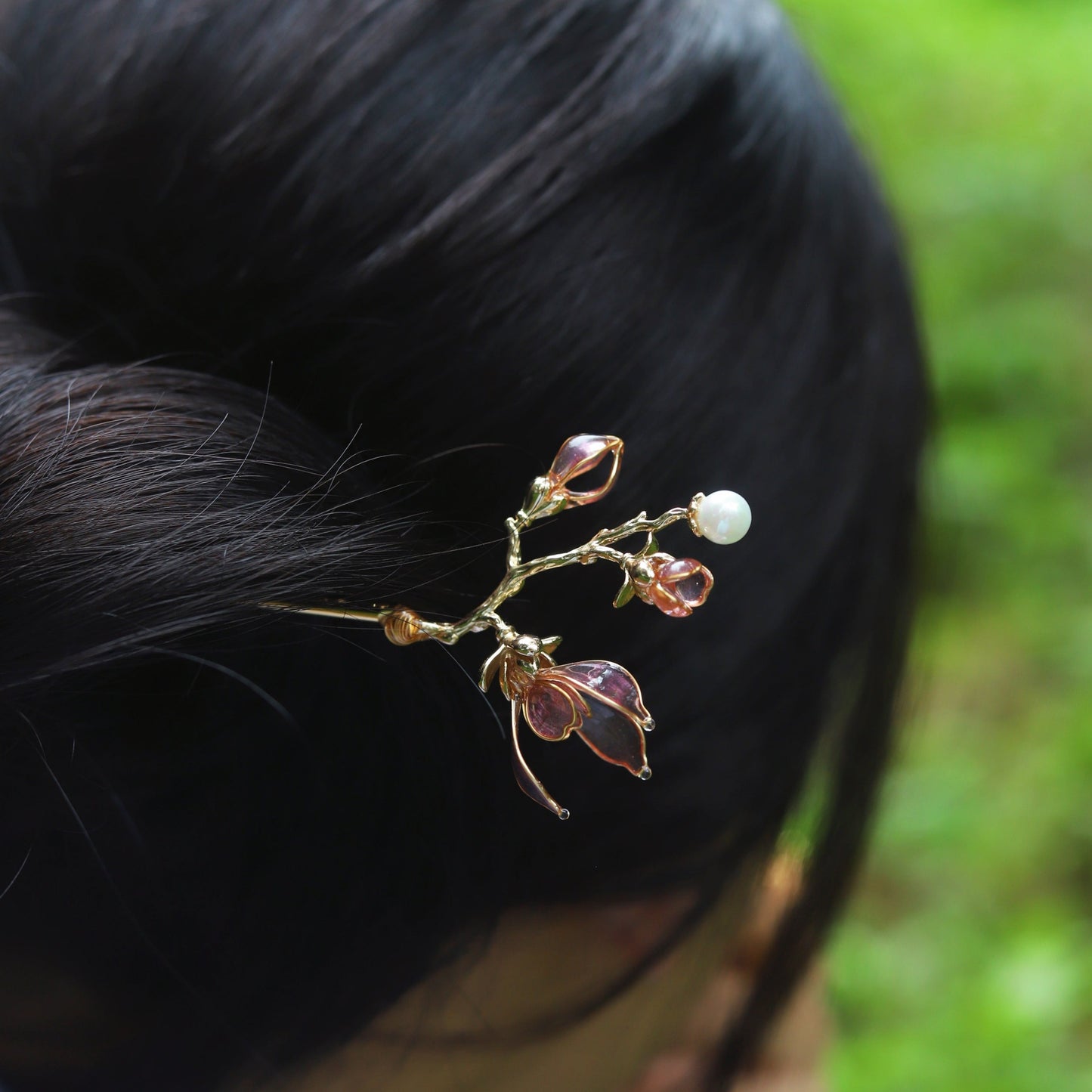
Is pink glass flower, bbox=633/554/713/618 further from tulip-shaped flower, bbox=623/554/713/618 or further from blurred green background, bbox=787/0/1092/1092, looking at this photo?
blurred green background, bbox=787/0/1092/1092

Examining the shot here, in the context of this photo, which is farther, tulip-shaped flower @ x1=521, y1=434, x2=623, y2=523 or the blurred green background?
the blurred green background

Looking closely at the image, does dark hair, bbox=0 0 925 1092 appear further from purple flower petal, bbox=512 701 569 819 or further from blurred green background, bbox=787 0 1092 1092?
blurred green background, bbox=787 0 1092 1092

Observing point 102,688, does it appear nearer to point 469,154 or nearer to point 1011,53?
point 469,154

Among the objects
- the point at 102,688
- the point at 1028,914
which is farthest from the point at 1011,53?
the point at 102,688

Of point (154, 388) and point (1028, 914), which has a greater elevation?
point (154, 388)

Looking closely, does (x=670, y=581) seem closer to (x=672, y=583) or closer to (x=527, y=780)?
(x=672, y=583)

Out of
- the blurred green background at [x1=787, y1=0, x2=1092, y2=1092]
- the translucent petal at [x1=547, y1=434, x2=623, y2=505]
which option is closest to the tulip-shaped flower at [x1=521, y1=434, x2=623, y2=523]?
the translucent petal at [x1=547, y1=434, x2=623, y2=505]

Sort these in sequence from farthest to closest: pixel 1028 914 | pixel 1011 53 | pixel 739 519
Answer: pixel 1011 53
pixel 1028 914
pixel 739 519

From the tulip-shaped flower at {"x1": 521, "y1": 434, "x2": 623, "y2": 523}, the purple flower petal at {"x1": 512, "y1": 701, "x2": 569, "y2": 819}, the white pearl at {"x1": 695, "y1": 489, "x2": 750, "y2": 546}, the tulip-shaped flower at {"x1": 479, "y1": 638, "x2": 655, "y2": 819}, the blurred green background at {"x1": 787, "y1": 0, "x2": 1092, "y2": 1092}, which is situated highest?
the tulip-shaped flower at {"x1": 521, "y1": 434, "x2": 623, "y2": 523}

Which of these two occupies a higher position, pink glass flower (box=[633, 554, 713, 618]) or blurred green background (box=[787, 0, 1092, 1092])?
pink glass flower (box=[633, 554, 713, 618])
